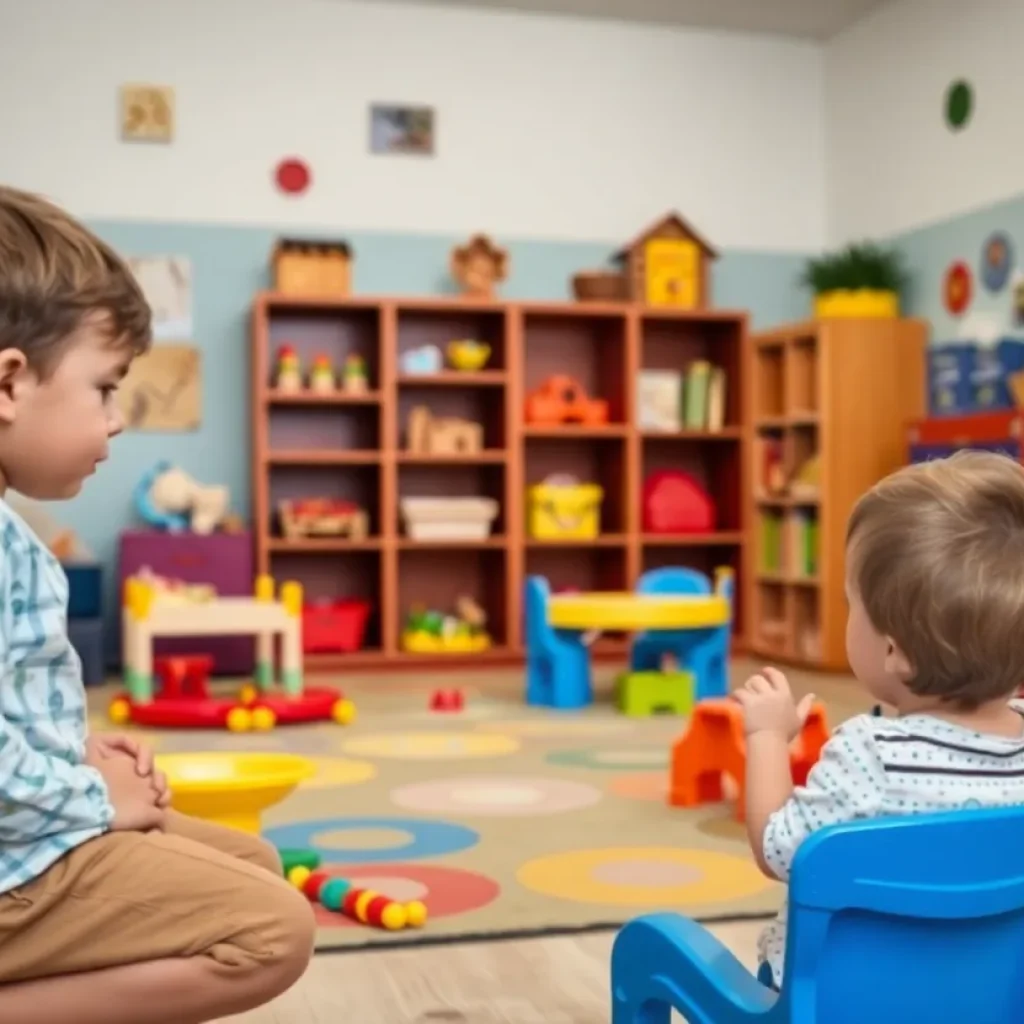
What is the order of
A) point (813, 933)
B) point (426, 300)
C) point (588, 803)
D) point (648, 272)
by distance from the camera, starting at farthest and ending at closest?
point (648, 272) < point (426, 300) < point (588, 803) < point (813, 933)

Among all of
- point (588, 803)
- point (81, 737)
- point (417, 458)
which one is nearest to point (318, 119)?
point (417, 458)

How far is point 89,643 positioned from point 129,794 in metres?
3.88

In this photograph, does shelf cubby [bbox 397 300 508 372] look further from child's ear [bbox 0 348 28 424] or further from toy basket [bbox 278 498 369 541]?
child's ear [bbox 0 348 28 424]

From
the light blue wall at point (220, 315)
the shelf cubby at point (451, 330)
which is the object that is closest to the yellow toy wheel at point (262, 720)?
the light blue wall at point (220, 315)

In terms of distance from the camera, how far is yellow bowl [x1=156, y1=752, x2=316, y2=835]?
6.88 feet

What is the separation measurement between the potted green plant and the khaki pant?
478 cm

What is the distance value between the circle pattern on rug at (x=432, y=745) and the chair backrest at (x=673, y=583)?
1.09 metres

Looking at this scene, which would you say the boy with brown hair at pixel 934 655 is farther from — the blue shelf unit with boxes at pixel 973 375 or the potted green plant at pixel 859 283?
the potted green plant at pixel 859 283

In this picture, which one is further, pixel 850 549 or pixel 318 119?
pixel 318 119

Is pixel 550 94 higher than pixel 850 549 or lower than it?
higher

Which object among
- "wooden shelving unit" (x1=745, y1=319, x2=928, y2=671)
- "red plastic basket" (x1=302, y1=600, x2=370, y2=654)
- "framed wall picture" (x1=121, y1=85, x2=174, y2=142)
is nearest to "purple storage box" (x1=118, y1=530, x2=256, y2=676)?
"red plastic basket" (x1=302, y1=600, x2=370, y2=654)

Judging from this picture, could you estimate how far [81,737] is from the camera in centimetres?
125

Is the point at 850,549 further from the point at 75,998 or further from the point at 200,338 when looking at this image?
the point at 200,338

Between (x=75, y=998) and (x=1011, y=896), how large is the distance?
762 millimetres
